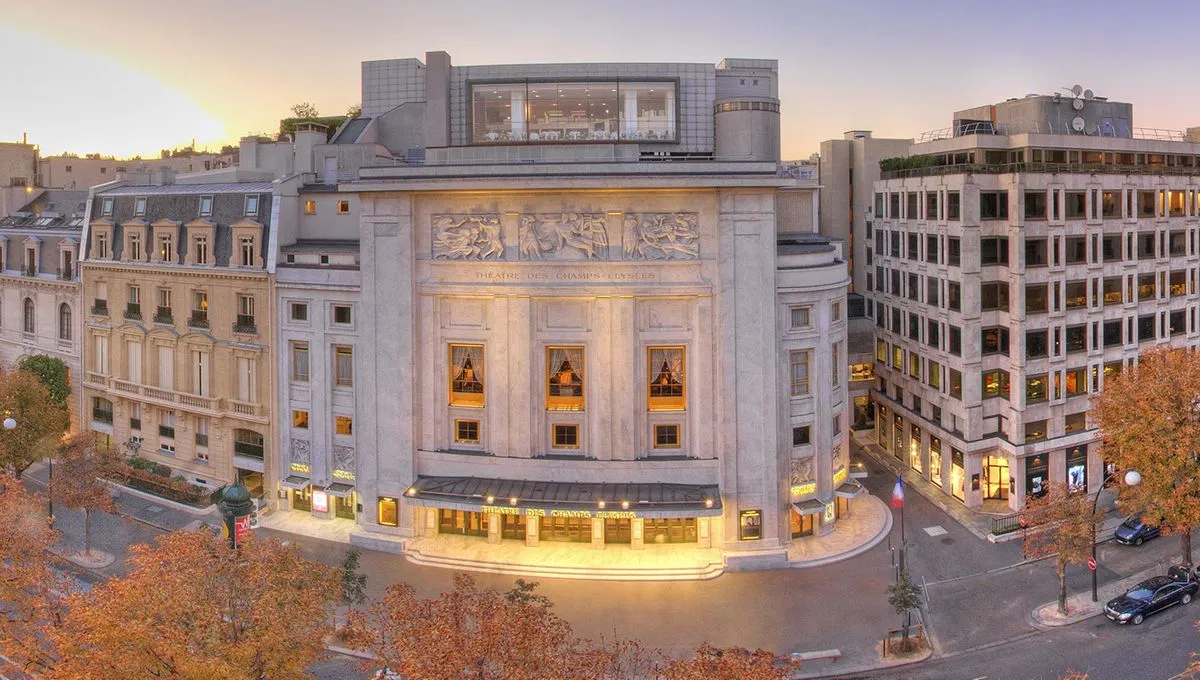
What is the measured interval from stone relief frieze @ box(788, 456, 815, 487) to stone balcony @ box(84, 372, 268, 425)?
30.1 metres

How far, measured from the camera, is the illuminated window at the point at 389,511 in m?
48.7

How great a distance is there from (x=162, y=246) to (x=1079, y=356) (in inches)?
2251

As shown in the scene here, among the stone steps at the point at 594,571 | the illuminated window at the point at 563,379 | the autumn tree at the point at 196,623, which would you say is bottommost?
the stone steps at the point at 594,571

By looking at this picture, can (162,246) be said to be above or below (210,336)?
above

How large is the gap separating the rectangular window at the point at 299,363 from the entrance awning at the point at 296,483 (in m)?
5.61

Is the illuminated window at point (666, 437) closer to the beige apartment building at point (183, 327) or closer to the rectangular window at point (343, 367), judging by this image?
the rectangular window at point (343, 367)

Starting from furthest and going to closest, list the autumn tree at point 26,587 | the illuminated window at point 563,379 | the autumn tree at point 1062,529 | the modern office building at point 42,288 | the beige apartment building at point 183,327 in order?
the modern office building at point 42,288 → the beige apartment building at point 183,327 → the illuminated window at point 563,379 → the autumn tree at point 1062,529 → the autumn tree at point 26,587

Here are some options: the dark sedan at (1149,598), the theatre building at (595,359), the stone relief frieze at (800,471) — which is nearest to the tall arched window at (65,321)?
the theatre building at (595,359)

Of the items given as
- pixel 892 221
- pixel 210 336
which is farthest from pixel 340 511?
pixel 892 221

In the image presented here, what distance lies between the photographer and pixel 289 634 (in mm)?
24625

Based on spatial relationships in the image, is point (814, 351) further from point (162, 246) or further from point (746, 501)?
point (162, 246)

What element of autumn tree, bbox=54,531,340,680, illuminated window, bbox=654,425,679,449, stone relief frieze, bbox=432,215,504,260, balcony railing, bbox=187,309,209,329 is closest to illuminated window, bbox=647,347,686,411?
illuminated window, bbox=654,425,679,449

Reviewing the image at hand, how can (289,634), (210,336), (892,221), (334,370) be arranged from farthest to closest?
(892,221) → (210,336) → (334,370) → (289,634)

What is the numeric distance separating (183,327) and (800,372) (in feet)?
123
